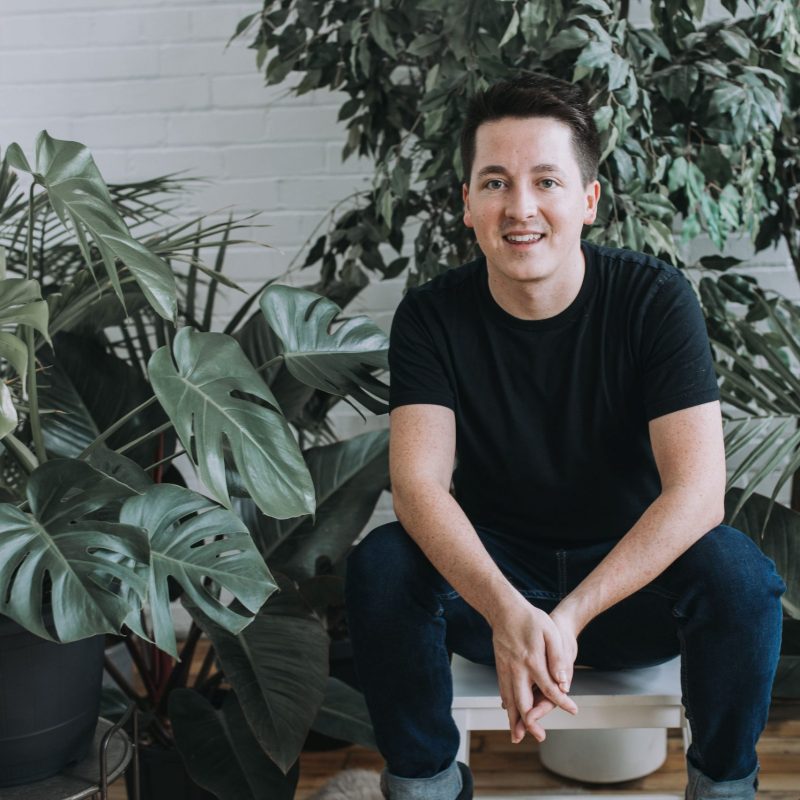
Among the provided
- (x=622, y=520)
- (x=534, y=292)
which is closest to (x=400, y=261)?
(x=534, y=292)

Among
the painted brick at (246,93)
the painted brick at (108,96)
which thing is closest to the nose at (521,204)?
the painted brick at (246,93)

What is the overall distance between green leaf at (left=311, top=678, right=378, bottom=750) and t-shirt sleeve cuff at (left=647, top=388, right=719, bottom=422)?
744mm

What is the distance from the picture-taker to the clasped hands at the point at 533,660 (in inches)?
50.6

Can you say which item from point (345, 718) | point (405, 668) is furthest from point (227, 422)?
point (345, 718)

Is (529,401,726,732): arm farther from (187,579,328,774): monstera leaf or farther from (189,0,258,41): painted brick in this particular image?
(189,0,258,41): painted brick

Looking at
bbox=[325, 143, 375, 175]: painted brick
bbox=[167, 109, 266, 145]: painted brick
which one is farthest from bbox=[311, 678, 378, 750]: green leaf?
bbox=[167, 109, 266, 145]: painted brick

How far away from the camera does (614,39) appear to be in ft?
5.12

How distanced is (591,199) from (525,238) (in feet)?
0.48

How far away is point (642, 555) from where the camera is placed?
134 cm

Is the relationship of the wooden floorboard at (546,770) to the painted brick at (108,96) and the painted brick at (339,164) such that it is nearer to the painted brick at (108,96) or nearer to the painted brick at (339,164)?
the painted brick at (339,164)

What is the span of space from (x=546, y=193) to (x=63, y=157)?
2.11 feet

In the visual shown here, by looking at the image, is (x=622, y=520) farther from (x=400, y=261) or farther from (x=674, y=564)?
(x=400, y=261)

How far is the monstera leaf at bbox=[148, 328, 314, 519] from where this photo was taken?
4.06ft

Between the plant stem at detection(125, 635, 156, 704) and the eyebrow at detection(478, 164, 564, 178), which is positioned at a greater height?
the eyebrow at detection(478, 164, 564, 178)
